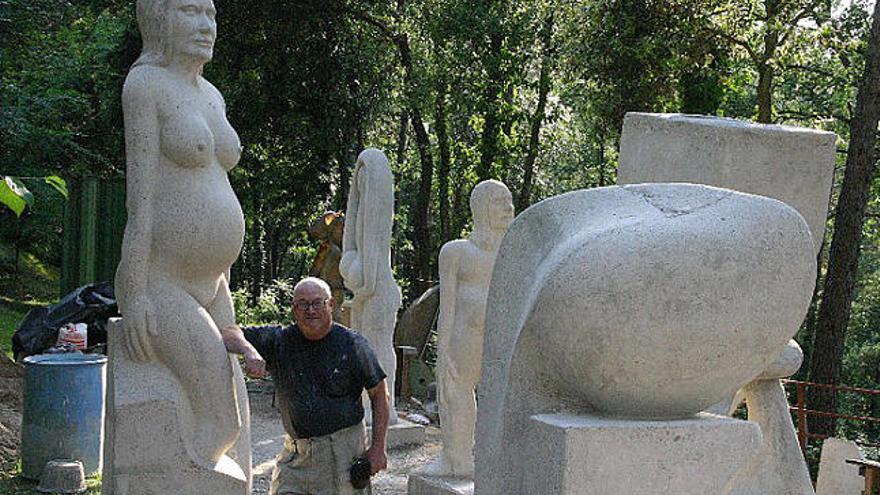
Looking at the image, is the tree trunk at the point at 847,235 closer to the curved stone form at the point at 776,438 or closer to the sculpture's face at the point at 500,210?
the sculpture's face at the point at 500,210

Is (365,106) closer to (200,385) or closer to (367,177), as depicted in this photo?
(367,177)

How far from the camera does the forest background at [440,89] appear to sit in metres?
13.0

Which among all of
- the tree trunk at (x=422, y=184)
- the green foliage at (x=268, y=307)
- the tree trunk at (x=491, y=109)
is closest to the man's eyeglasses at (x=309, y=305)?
the tree trunk at (x=491, y=109)

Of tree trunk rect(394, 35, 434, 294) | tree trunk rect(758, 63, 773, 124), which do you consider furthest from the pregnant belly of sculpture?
tree trunk rect(394, 35, 434, 294)

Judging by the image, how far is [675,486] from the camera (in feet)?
Answer: 9.86

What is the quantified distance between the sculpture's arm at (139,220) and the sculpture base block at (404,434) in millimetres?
5386

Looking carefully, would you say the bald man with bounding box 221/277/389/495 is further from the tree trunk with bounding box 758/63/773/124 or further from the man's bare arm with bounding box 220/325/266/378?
the tree trunk with bounding box 758/63/773/124

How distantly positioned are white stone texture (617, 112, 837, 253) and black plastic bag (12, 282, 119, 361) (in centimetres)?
696

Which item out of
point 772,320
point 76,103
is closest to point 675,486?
point 772,320

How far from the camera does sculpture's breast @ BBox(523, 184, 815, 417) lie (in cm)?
291

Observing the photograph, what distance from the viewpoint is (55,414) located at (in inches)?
326

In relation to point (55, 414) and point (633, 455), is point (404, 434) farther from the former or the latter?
point (633, 455)

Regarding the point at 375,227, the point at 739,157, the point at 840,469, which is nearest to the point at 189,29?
the point at 739,157

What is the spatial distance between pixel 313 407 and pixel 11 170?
12.6 m
